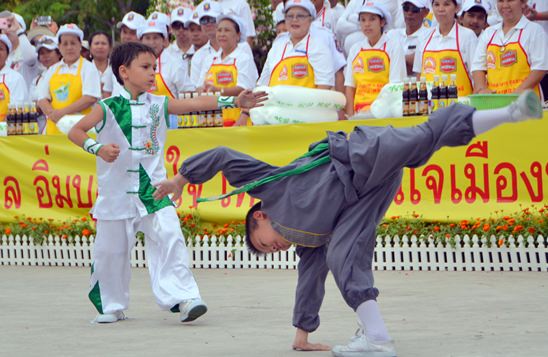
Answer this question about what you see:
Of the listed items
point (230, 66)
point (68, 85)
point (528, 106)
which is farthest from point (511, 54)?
point (528, 106)

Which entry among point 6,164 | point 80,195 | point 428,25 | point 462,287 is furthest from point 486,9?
point 6,164

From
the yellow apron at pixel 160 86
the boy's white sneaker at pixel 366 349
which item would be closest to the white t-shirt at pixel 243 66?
the yellow apron at pixel 160 86

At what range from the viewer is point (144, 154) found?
7457mm

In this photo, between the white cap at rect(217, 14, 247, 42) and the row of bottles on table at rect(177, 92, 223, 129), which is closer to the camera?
the row of bottles on table at rect(177, 92, 223, 129)

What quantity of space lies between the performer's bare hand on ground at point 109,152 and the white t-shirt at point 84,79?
17.0 feet

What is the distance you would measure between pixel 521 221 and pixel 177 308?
3.32 m

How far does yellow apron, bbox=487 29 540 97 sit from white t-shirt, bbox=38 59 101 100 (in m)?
4.26

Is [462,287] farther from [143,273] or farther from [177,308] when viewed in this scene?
[143,273]

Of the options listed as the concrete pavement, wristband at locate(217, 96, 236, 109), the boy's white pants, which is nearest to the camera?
the concrete pavement

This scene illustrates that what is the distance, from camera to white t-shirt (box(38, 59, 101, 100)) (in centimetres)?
1209

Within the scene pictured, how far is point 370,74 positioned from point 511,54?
1.41 m

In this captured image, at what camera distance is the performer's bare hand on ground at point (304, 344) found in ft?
19.4

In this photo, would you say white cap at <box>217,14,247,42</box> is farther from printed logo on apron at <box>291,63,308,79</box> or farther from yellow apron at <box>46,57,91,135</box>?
yellow apron at <box>46,57,91,135</box>

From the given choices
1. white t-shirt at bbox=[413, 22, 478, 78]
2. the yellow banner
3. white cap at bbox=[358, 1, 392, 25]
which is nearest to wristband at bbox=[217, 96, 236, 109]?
the yellow banner
